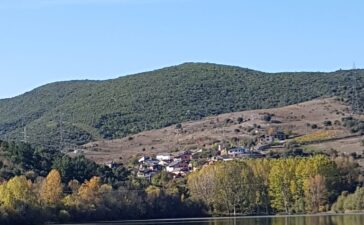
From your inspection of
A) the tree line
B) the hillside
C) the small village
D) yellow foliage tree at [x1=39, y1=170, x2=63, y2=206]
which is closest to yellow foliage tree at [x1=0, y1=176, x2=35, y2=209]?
yellow foliage tree at [x1=39, y1=170, x2=63, y2=206]

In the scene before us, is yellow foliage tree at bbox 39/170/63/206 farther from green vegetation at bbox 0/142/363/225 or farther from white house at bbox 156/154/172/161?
white house at bbox 156/154/172/161

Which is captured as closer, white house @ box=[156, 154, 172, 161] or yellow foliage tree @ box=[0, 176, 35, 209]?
yellow foliage tree @ box=[0, 176, 35, 209]

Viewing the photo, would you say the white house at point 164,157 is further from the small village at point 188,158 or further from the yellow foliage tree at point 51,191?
the yellow foliage tree at point 51,191

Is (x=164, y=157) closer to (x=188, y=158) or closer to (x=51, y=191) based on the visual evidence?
(x=188, y=158)

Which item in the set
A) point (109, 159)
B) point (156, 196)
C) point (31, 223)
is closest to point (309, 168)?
point (156, 196)

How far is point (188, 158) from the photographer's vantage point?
176 metres

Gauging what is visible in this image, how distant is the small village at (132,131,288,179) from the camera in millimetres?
162000

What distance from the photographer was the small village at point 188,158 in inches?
6378

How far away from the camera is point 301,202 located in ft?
416

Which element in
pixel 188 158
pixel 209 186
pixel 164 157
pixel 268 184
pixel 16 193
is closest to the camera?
pixel 16 193

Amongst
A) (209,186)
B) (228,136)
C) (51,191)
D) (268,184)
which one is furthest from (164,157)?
(51,191)

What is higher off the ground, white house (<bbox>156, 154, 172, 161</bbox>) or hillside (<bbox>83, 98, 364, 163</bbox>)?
hillside (<bbox>83, 98, 364, 163</bbox>)

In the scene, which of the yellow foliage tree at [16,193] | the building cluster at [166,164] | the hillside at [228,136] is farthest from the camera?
the hillside at [228,136]

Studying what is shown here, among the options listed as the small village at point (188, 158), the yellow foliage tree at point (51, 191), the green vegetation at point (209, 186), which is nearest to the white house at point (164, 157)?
the small village at point (188, 158)
